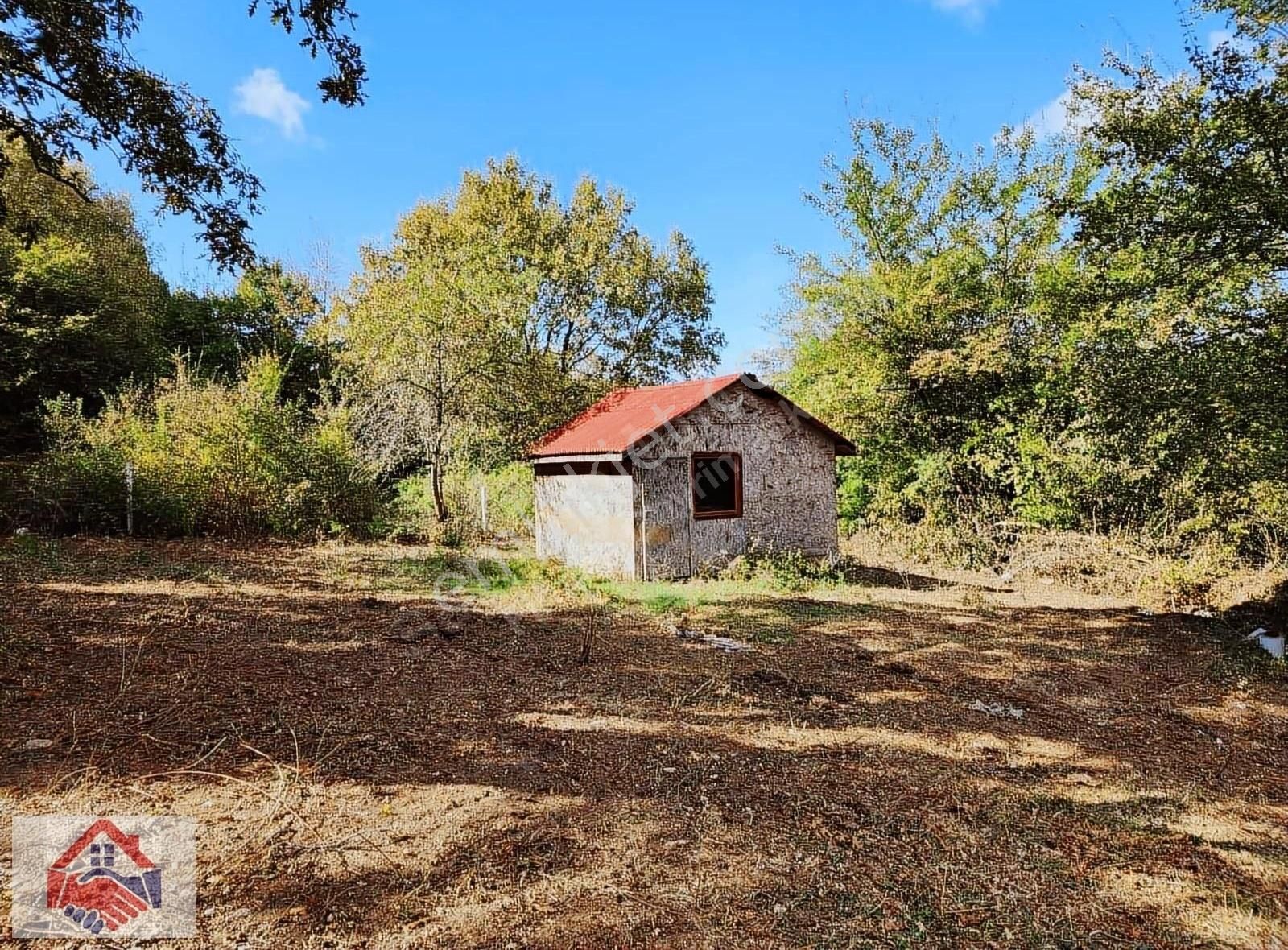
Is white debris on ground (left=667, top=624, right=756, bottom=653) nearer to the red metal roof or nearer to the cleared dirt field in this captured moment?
the cleared dirt field

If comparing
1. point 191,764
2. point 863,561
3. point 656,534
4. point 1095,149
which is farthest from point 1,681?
point 863,561

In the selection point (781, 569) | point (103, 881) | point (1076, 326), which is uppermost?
point (1076, 326)

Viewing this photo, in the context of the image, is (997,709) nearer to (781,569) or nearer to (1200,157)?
(1200,157)

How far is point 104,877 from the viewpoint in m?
2.92

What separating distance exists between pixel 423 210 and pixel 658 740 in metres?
25.8

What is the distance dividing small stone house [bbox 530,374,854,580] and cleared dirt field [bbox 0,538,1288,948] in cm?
374

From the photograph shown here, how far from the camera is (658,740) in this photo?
4.76m

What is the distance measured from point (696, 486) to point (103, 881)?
9886mm

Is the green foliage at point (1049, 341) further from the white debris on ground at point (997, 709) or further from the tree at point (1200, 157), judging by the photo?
the white debris on ground at point (997, 709)

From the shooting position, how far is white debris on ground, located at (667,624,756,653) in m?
7.32

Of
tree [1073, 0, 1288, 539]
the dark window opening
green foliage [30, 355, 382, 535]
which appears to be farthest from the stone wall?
green foliage [30, 355, 382, 535]

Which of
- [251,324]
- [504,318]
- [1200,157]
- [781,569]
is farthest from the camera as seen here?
[251,324]

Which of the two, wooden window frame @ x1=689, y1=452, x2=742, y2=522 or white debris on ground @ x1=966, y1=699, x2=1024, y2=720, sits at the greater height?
wooden window frame @ x1=689, y1=452, x2=742, y2=522

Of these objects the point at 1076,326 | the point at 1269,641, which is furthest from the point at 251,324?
the point at 1269,641
